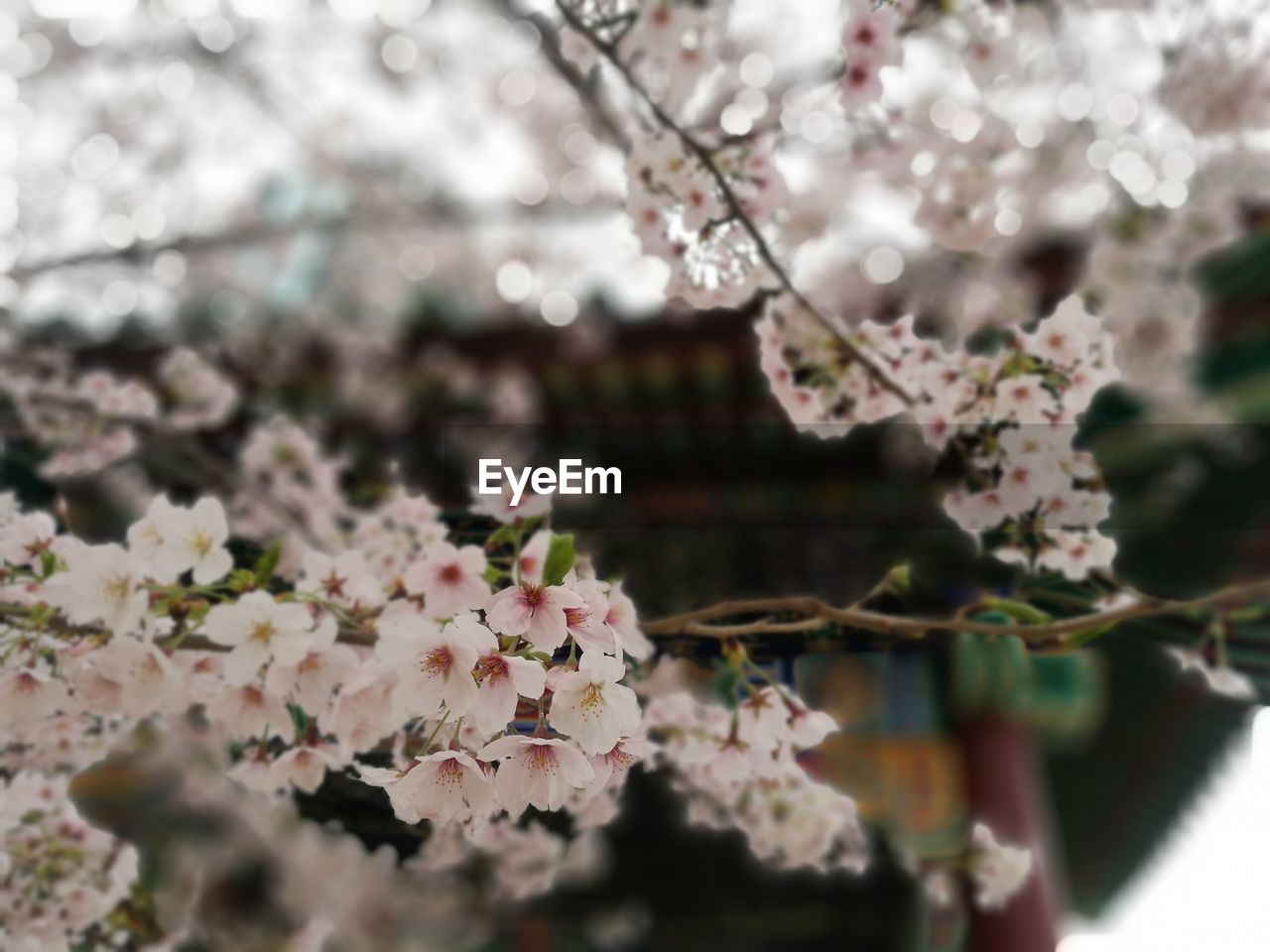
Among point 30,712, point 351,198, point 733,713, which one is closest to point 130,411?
point 30,712

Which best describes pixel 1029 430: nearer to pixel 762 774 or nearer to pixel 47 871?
pixel 762 774

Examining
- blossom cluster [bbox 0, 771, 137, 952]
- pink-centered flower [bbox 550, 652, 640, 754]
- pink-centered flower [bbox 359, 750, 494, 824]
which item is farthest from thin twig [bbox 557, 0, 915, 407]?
blossom cluster [bbox 0, 771, 137, 952]

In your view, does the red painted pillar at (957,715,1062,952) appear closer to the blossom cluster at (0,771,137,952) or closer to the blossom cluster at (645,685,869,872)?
the blossom cluster at (645,685,869,872)

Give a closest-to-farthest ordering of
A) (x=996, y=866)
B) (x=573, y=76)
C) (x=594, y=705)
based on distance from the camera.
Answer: (x=594, y=705)
(x=573, y=76)
(x=996, y=866)

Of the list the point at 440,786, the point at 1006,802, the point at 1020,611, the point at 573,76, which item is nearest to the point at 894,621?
the point at 1020,611

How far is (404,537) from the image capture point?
60.4 inches

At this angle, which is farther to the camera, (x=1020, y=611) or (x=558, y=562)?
(x=1020, y=611)

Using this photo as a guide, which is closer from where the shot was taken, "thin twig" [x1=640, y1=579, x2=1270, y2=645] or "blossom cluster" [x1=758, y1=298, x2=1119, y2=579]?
"thin twig" [x1=640, y1=579, x2=1270, y2=645]

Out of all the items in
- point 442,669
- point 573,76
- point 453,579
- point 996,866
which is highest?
point 573,76

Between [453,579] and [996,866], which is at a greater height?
[453,579]

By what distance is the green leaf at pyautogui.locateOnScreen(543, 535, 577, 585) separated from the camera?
2.96 feet

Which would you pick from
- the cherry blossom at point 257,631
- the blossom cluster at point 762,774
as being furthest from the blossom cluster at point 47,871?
the blossom cluster at point 762,774

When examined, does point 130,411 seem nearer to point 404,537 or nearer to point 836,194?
point 404,537

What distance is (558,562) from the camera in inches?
35.6
